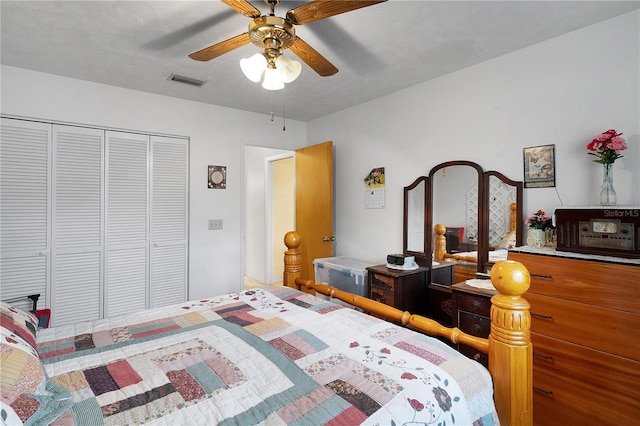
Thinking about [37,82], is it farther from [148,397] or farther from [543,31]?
[543,31]

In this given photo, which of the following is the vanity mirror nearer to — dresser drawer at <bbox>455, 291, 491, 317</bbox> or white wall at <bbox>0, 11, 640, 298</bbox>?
white wall at <bbox>0, 11, 640, 298</bbox>

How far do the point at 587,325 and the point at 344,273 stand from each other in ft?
6.44

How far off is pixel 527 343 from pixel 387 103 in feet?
9.03

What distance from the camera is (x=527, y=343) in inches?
43.6

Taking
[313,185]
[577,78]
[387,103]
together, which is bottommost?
[313,185]

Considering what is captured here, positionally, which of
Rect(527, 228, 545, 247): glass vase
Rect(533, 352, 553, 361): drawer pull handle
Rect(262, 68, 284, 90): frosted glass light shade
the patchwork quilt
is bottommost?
Rect(533, 352, 553, 361): drawer pull handle

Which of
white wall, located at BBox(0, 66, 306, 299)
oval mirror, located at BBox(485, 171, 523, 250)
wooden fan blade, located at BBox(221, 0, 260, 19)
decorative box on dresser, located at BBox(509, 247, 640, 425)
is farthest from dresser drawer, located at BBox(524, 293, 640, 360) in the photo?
white wall, located at BBox(0, 66, 306, 299)

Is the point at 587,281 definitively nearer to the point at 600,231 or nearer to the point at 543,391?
the point at 600,231

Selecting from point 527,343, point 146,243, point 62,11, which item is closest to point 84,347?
point 527,343

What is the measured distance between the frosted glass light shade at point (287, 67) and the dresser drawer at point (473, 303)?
1814 millimetres

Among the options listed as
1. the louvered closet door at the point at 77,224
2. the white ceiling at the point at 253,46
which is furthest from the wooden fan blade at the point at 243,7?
the louvered closet door at the point at 77,224

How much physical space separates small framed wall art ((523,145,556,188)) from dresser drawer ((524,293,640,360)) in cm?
83

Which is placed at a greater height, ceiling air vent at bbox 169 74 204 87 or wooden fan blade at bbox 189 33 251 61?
ceiling air vent at bbox 169 74 204 87

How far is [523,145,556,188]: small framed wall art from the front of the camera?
2.20 m
